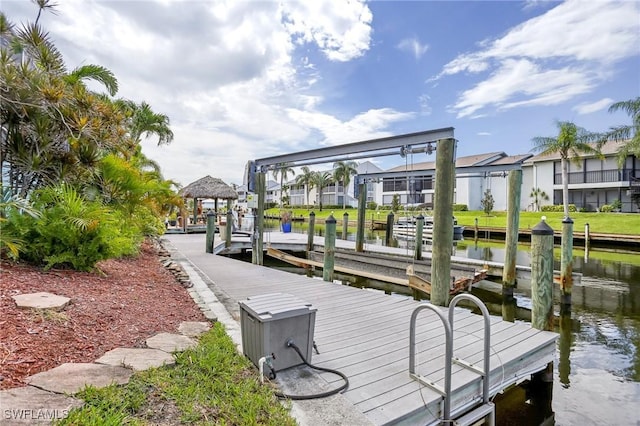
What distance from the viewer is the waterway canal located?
14.0ft

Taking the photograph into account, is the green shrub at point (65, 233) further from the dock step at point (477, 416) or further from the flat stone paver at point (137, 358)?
the dock step at point (477, 416)

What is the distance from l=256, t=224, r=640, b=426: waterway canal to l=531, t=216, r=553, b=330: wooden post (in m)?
0.97

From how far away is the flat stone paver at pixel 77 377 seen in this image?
92.8 inches

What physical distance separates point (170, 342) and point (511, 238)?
858 cm

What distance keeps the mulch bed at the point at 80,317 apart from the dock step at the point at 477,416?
9.97ft

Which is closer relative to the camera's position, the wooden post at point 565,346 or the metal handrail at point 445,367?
the metal handrail at point 445,367

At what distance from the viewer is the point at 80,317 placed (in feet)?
11.7

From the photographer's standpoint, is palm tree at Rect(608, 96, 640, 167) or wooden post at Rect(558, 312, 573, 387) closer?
wooden post at Rect(558, 312, 573, 387)

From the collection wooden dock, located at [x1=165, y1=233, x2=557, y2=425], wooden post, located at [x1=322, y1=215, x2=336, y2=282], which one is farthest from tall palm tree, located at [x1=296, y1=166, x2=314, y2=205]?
wooden dock, located at [x1=165, y1=233, x2=557, y2=425]

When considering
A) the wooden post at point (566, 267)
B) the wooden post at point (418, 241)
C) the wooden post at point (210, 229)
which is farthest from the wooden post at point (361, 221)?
the wooden post at point (566, 267)

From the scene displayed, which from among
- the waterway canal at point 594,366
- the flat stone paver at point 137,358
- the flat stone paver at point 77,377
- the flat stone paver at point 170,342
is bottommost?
the waterway canal at point 594,366

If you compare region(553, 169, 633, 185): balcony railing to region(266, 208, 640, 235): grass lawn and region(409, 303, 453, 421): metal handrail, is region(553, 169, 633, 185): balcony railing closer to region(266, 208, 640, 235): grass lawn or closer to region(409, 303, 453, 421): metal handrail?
region(266, 208, 640, 235): grass lawn

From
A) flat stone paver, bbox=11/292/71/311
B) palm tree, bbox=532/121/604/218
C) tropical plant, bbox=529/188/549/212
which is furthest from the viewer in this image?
tropical plant, bbox=529/188/549/212

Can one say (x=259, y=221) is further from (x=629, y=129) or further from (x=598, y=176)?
(x=598, y=176)
